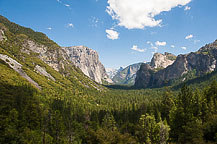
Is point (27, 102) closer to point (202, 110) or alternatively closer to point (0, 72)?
point (0, 72)

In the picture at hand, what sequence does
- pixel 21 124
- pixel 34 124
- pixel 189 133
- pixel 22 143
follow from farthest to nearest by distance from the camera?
pixel 34 124 → pixel 21 124 → pixel 189 133 → pixel 22 143

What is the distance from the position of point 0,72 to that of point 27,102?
63.3 meters

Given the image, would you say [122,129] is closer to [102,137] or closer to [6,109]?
[102,137]

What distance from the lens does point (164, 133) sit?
1645 inches

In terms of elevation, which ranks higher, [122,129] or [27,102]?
[27,102]

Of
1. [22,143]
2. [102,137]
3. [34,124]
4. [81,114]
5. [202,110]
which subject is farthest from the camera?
[81,114]

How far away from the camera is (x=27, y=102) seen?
82500mm

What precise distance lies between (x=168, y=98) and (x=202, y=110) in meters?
14.2

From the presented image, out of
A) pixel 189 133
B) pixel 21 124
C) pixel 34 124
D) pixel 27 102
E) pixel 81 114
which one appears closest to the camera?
pixel 189 133

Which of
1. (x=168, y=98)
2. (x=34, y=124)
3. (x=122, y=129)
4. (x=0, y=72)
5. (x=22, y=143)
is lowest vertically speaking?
(x=122, y=129)

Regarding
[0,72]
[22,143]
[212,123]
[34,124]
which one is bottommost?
[34,124]

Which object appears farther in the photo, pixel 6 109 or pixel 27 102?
pixel 27 102

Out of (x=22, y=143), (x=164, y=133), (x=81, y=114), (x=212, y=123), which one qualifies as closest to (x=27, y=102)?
(x=81, y=114)

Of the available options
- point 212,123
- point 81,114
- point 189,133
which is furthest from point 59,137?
point 81,114
